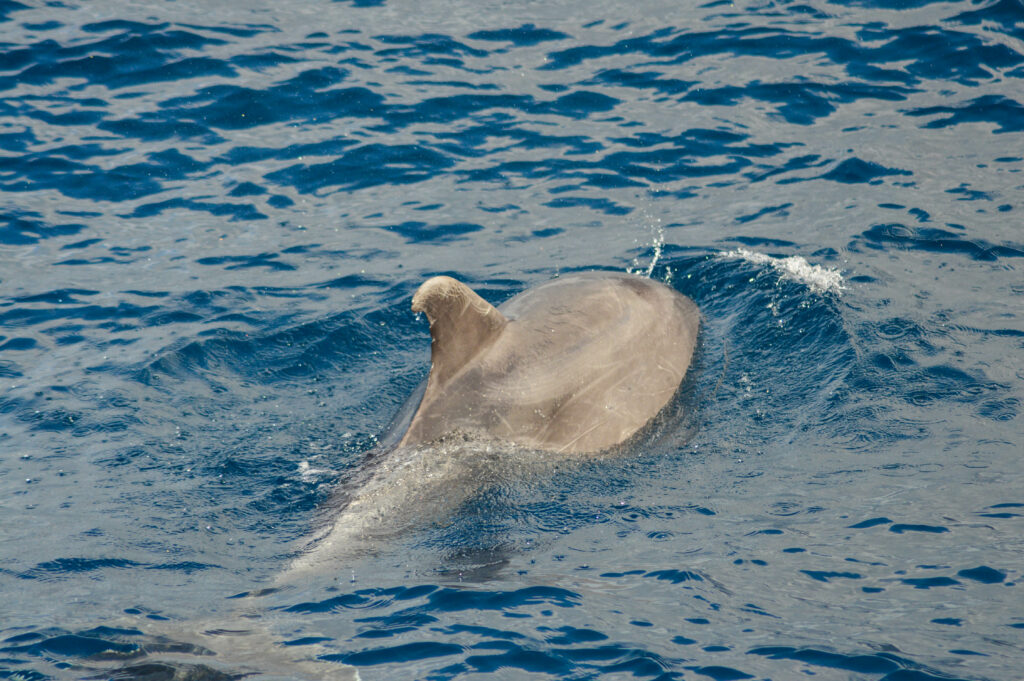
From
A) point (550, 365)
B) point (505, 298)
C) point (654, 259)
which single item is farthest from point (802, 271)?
point (550, 365)

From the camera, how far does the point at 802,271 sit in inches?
501

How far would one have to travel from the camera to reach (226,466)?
934 centimetres

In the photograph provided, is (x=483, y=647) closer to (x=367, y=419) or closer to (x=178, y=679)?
(x=178, y=679)

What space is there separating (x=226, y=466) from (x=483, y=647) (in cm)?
366

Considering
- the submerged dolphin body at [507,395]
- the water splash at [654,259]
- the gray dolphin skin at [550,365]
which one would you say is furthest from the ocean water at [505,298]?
the gray dolphin skin at [550,365]

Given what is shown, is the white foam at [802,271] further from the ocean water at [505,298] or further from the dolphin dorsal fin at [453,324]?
the dolphin dorsal fin at [453,324]

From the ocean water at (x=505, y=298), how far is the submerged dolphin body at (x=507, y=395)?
242 mm

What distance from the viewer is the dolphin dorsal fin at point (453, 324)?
857 cm

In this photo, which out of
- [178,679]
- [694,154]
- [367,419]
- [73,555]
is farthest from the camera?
[694,154]

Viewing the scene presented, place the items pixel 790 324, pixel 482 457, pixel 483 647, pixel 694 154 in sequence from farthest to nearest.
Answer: pixel 694 154
pixel 790 324
pixel 482 457
pixel 483 647

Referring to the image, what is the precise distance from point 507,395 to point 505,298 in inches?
153

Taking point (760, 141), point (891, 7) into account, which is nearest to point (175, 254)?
point (760, 141)

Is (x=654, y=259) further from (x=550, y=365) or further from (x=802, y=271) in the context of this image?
(x=550, y=365)

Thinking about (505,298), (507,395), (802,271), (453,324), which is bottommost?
(505,298)
